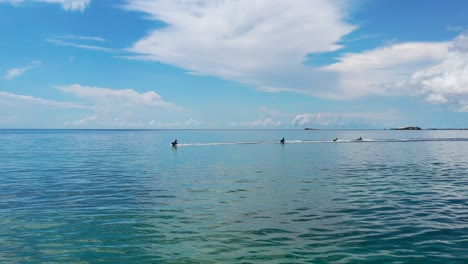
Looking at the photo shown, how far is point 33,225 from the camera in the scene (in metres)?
19.8

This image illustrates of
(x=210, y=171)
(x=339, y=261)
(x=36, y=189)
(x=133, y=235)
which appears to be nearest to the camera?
(x=339, y=261)

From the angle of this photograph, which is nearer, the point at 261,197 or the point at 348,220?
the point at 348,220

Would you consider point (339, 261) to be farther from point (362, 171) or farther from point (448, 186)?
point (362, 171)

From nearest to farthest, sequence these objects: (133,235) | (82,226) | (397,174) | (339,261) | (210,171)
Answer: (339,261) < (133,235) < (82,226) < (397,174) < (210,171)

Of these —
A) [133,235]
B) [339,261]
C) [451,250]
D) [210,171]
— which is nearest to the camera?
[339,261]

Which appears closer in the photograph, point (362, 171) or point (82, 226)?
point (82, 226)

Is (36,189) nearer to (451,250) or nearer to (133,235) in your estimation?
(133,235)

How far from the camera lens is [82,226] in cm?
1975

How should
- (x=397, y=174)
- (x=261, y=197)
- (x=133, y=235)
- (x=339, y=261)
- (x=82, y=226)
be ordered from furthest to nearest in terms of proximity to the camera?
(x=397, y=174) < (x=261, y=197) < (x=82, y=226) < (x=133, y=235) < (x=339, y=261)

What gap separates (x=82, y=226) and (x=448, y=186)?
3153 cm

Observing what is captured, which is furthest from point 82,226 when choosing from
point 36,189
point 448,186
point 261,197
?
point 448,186

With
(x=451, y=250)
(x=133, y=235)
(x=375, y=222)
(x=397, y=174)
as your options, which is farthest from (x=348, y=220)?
(x=397, y=174)

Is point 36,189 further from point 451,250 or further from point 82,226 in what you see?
point 451,250

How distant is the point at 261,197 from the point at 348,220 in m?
8.81
